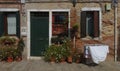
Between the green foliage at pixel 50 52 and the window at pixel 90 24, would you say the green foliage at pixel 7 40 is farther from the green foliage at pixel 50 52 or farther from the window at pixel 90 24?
the window at pixel 90 24

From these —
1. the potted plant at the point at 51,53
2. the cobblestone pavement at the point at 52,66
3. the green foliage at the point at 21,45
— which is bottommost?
the cobblestone pavement at the point at 52,66

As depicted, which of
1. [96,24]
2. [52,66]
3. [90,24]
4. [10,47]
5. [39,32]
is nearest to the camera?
[52,66]

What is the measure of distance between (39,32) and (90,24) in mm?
3002

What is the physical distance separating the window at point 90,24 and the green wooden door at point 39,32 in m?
2.09

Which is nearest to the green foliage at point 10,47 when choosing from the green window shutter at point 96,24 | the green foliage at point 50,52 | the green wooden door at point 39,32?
the green wooden door at point 39,32

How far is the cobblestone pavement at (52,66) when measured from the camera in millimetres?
13828

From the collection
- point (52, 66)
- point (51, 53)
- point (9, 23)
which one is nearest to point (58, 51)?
point (51, 53)

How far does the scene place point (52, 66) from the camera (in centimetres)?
1458

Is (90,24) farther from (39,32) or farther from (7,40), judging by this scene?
(7,40)

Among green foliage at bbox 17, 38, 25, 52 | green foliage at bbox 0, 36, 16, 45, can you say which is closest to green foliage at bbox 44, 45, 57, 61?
green foliage at bbox 17, 38, 25, 52

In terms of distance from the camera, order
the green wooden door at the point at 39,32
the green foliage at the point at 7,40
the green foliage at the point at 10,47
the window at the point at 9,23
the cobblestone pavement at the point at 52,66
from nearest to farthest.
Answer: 1. the cobblestone pavement at the point at 52,66
2. the green foliage at the point at 10,47
3. the green foliage at the point at 7,40
4. the window at the point at 9,23
5. the green wooden door at the point at 39,32

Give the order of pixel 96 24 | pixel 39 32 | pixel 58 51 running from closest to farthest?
pixel 58 51 < pixel 96 24 < pixel 39 32

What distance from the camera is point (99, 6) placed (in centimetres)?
1652

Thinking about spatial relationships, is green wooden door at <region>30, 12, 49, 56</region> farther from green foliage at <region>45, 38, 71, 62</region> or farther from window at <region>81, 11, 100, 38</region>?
window at <region>81, 11, 100, 38</region>
